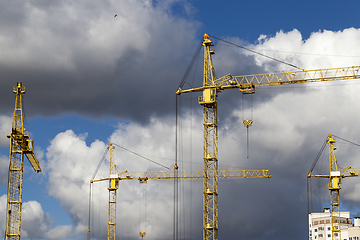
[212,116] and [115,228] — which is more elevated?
[212,116]

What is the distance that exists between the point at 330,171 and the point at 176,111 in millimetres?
49725

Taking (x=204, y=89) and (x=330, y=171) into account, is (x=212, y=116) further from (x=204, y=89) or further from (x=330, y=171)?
(x=330, y=171)

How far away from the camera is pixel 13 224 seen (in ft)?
336

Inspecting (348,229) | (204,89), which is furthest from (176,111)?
(348,229)

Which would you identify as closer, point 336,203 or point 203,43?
point 203,43

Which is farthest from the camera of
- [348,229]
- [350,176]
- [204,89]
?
[348,229]

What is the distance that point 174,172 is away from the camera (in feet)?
503

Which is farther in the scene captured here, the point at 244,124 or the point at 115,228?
the point at 115,228

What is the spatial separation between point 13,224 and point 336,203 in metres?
80.0

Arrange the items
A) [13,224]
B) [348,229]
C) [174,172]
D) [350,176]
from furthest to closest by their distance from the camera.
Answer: [348,229] < [174,172] < [350,176] < [13,224]

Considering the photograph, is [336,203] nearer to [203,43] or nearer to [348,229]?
[348,229]

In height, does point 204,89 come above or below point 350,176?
above

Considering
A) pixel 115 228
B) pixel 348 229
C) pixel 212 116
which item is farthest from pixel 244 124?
pixel 348 229

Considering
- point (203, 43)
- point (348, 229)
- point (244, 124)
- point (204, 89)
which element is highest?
point (203, 43)
